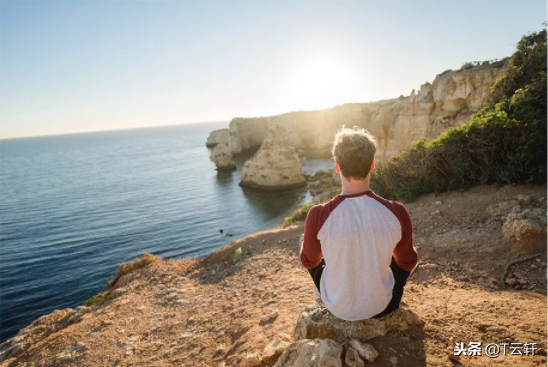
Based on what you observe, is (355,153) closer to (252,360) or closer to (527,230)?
(252,360)

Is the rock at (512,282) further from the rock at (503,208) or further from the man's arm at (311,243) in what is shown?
the man's arm at (311,243)

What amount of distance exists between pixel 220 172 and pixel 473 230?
47.7 m

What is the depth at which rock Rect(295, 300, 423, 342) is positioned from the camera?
295 cm

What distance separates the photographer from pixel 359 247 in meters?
2.49

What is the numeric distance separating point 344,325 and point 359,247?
1015 millimetres

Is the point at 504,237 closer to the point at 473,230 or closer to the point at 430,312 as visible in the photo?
the point at 473,230

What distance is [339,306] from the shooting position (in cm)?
277

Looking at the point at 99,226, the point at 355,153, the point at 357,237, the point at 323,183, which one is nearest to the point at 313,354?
the point at 357,237

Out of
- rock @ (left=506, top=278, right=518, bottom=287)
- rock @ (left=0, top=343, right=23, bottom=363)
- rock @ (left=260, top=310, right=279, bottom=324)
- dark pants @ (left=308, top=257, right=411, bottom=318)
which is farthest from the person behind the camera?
rock @ (left=0, top=343, right=23, bottom=363)

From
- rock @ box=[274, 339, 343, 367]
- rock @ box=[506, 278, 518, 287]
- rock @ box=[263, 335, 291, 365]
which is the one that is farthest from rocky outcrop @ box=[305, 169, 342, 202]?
rock @ box=[274, 339, 343, 367]

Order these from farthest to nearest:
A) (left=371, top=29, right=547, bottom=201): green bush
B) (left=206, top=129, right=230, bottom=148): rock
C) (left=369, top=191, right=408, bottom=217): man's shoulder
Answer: (left=206, top=129, right=230, bottom=148): rock < (left=371, top=29, right=547, bottom=201): green bush < (left=369, top=191, right=408, bottom=217): man's shoulder

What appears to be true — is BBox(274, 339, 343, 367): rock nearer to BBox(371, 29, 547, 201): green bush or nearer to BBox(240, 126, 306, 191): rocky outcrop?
BBox(371, 29, 547, 201): green bush

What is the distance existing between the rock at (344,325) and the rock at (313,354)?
6.4 inches

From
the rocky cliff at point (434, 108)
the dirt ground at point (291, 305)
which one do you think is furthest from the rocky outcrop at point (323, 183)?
the dirt ground at point (291, 305)
